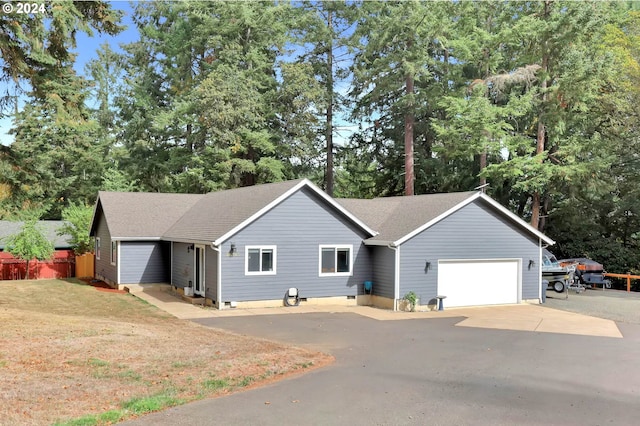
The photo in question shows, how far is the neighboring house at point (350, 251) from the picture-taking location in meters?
19.6

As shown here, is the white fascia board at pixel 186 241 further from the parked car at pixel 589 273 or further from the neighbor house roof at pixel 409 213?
the parked car at pixel 589 273

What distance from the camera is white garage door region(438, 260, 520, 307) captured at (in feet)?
68.1

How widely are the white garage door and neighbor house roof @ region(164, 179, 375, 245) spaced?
11.1ft

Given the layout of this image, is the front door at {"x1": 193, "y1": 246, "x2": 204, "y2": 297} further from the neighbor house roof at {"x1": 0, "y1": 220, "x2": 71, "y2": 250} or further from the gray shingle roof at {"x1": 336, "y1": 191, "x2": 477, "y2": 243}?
the neighbor house roof at {"x1": 0, "y1": 220, "x2": 71, "y2": 250}

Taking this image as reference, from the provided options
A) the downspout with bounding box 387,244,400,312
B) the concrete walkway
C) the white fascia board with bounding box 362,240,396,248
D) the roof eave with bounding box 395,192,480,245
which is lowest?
the concrete walkway

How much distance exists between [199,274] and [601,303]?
54.9 ft

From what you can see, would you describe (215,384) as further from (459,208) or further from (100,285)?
(100,285)

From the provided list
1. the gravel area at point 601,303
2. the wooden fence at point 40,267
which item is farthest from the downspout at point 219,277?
the wooden fence at point 40,267

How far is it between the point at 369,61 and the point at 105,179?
66.1 feet

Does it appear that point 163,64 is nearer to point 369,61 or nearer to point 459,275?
point 369,61

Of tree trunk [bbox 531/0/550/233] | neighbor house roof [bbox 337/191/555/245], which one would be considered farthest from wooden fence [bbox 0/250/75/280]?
tree trunk [bbox 531/0/550/233]

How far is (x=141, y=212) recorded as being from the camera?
26.4 m

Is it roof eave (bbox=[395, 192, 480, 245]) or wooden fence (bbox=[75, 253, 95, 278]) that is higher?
roof eave (bbox=[395, 192, 480, 245])

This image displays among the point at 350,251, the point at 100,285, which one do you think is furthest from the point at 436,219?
the point at 100,285
